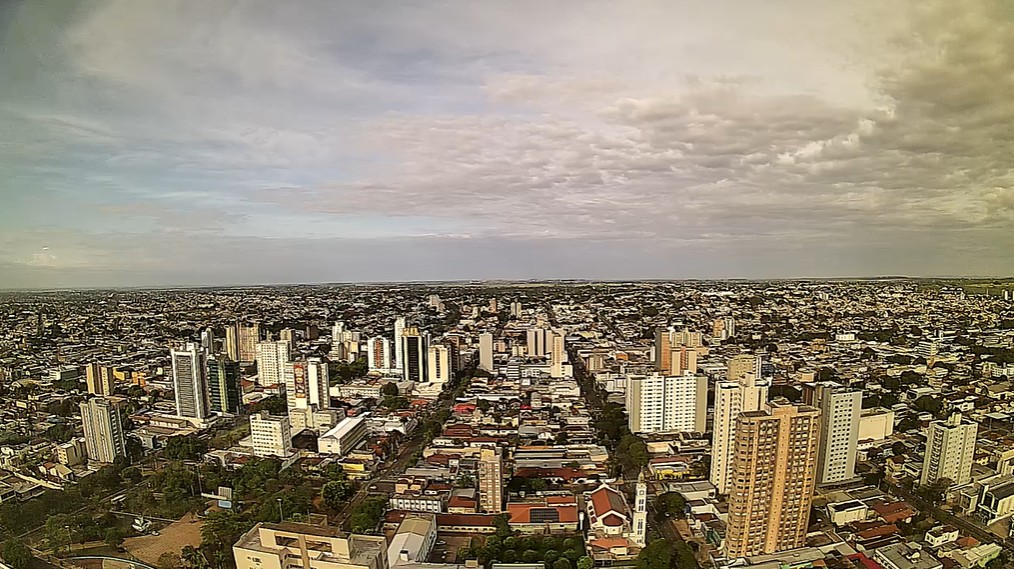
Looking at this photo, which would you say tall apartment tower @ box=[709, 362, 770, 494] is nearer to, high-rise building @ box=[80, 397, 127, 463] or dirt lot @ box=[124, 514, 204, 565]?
dirt lot @ box=[124, 514, 204, 565]

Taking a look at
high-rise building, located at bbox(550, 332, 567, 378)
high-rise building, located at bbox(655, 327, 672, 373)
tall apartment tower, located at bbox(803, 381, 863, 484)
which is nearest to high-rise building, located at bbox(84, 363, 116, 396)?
high-rise building, located at bbox(550, 332, 567, 378)

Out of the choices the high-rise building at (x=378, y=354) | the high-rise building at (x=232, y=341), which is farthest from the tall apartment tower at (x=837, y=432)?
the high-rise building at (x=232, y=341)

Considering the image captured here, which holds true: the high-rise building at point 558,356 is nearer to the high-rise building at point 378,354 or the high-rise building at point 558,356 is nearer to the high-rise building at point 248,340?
the high-rise building at point 378,354

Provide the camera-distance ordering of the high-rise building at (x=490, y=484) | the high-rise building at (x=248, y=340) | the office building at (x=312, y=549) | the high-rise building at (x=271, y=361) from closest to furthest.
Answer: the office building at (x=312, y=549) → the high-rise building at (x=490, y=484) → the high-rise building at (x=248, y=340) → the high-rise building at (x=271, y=361)

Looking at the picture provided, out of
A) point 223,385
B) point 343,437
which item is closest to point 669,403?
point 343,437

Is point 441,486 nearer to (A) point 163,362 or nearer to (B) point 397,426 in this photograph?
(B) point 397,426

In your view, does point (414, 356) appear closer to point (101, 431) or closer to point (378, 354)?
point (378, 354)

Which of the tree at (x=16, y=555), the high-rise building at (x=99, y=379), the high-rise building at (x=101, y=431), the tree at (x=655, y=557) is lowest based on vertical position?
the tree at (x=655, y=557)
